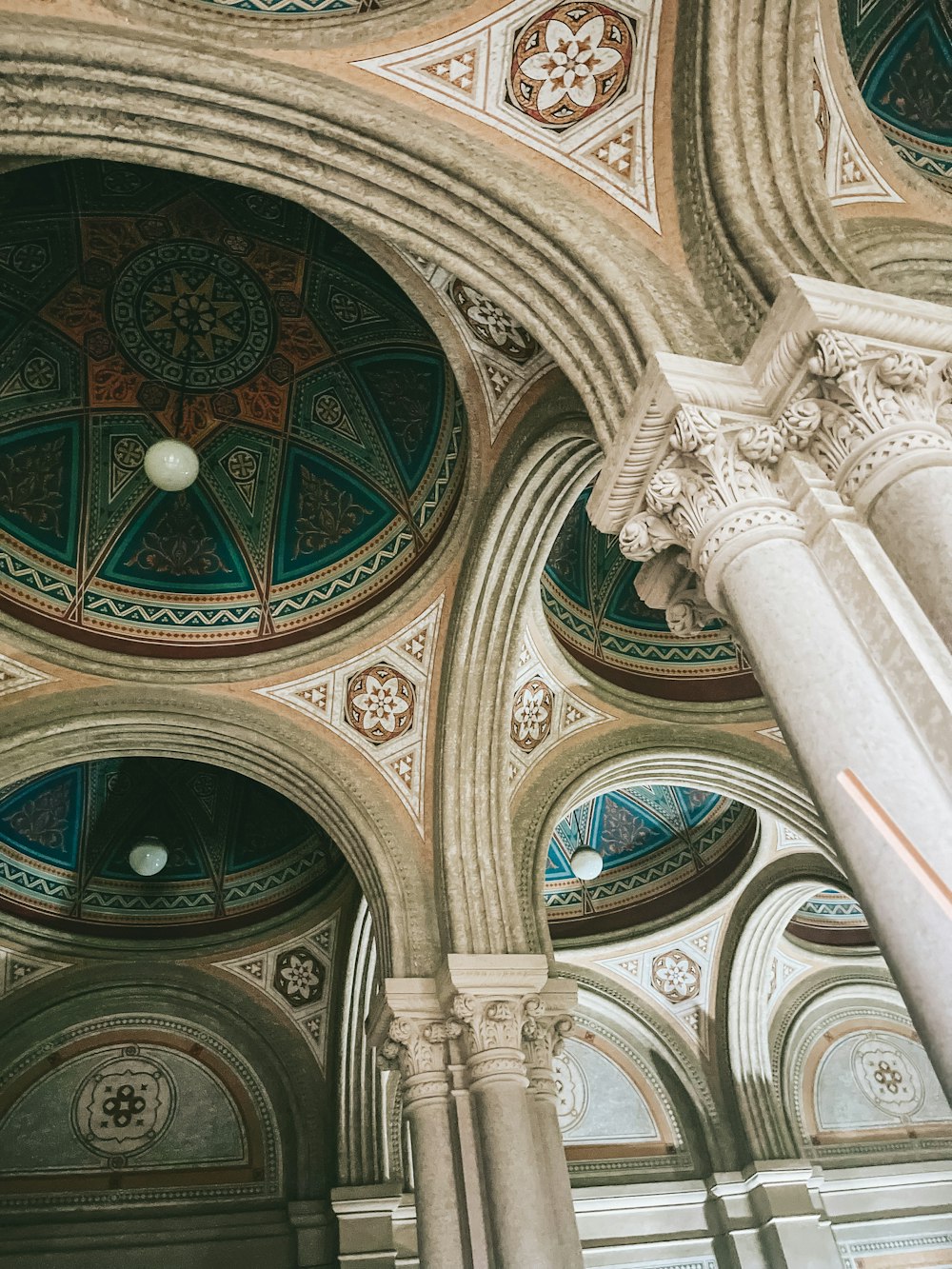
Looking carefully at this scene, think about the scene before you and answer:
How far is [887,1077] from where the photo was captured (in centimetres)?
1299

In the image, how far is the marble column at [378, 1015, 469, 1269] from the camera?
644 centimetres

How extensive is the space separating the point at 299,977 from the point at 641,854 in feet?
13.6

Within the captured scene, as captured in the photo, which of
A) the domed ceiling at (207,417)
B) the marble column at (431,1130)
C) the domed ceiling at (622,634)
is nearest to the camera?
the marble column at (431,1130)

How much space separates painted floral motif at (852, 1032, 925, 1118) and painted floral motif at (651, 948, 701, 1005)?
272cm

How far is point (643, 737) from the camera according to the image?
9258 millimetres

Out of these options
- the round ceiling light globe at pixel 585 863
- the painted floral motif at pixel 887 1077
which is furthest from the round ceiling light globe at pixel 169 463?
the painted floral motif at pixel 887 1077

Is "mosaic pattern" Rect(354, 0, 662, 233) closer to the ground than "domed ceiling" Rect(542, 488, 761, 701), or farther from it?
closer to the ground

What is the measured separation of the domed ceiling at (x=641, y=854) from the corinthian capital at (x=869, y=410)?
8313mm

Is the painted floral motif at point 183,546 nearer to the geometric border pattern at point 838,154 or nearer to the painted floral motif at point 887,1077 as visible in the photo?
the geometric border pattern at point 838,154

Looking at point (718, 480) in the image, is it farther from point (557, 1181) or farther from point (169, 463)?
point (557, 1181)

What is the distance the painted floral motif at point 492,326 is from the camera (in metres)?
6.65

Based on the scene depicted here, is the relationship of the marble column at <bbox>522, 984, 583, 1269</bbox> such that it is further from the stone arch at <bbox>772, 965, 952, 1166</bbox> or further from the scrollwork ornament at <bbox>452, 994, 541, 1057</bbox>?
the stone arch at <bbox>772, 965, 952, 1166</bbox>

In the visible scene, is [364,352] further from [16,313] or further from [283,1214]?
[283,1214]

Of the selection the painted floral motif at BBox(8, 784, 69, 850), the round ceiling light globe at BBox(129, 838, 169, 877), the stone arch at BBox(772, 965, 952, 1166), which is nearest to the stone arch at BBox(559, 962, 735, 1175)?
the stone arch at BBox(772, 965, 952, 1166)
